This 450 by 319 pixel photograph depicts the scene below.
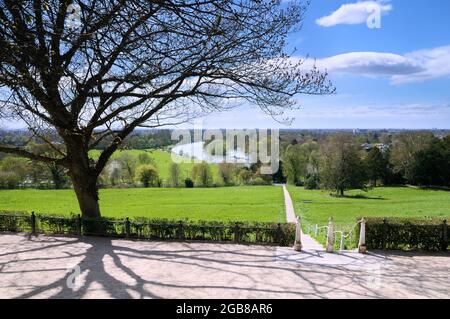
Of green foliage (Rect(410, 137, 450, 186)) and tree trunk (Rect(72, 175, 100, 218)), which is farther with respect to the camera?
green foliage (Rect(410, 137, 450, 186))

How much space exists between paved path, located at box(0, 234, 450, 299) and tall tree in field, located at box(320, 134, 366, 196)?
50618 mm

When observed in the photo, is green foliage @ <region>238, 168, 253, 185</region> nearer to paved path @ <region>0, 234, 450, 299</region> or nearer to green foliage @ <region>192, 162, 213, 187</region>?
green foliage @ <region>192, 162, 213, 187</region>

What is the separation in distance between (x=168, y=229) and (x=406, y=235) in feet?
26.3

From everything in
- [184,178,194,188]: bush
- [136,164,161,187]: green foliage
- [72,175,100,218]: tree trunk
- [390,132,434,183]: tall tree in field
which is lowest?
[184,178,194,188]: bush

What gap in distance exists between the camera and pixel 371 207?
46.3 meters

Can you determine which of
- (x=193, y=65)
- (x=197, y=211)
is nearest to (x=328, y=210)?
(x=197, y=211)

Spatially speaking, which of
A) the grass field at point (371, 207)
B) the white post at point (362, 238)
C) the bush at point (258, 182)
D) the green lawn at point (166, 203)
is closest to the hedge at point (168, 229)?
the white post at point (362, 238)

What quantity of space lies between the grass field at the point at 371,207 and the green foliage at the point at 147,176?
28669 millimetres

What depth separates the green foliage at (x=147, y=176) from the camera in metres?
77.8

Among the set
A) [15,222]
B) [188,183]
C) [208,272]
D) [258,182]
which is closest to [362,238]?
Result: [208,272]

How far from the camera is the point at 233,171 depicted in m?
85.5

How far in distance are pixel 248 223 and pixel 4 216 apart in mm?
10559

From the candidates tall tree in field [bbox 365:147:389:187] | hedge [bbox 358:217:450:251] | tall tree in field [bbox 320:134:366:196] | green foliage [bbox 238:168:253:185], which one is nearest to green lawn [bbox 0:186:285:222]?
tall tree in field [bbox 320:134:366:196]

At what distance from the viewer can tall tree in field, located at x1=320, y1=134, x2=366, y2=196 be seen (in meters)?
61.9
